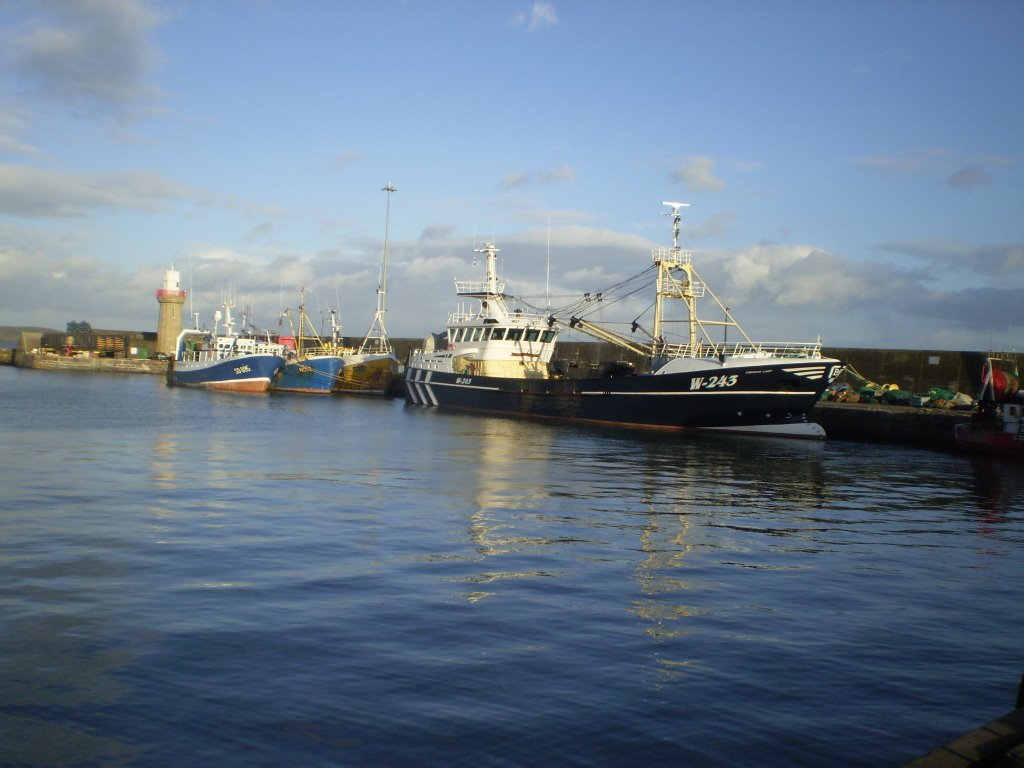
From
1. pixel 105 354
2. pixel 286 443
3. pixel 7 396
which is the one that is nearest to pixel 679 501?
pixel 286 443

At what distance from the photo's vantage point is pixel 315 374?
71562 millimetres

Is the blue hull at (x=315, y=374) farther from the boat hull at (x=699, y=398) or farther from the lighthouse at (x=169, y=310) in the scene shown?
the lighthouse at (x=169, y=310)

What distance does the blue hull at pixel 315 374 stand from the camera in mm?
71250

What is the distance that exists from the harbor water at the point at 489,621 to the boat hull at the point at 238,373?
49.2m

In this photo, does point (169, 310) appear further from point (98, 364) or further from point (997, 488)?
point (997, 488)

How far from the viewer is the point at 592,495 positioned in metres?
20.2

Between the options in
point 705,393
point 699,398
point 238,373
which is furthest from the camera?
point 238,373

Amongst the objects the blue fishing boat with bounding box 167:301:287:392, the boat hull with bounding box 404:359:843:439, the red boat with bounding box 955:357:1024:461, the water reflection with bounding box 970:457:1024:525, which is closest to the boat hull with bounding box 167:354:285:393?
the blue fishing boat with bounding box 167:301:287:392

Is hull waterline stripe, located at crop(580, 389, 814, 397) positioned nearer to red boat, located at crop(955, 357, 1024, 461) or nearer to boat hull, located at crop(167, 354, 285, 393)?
red boat, located at crop(955, 357, 1024, 461)

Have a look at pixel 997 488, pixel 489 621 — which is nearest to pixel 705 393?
pixel 997 488

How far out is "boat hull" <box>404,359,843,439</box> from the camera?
124 ft

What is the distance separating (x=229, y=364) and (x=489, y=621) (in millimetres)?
65695

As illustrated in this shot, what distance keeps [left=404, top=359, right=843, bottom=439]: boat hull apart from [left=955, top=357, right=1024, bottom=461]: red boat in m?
5.57

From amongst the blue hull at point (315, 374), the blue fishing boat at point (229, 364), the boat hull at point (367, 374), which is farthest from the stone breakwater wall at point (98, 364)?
the boat hull at point (367, 374)
